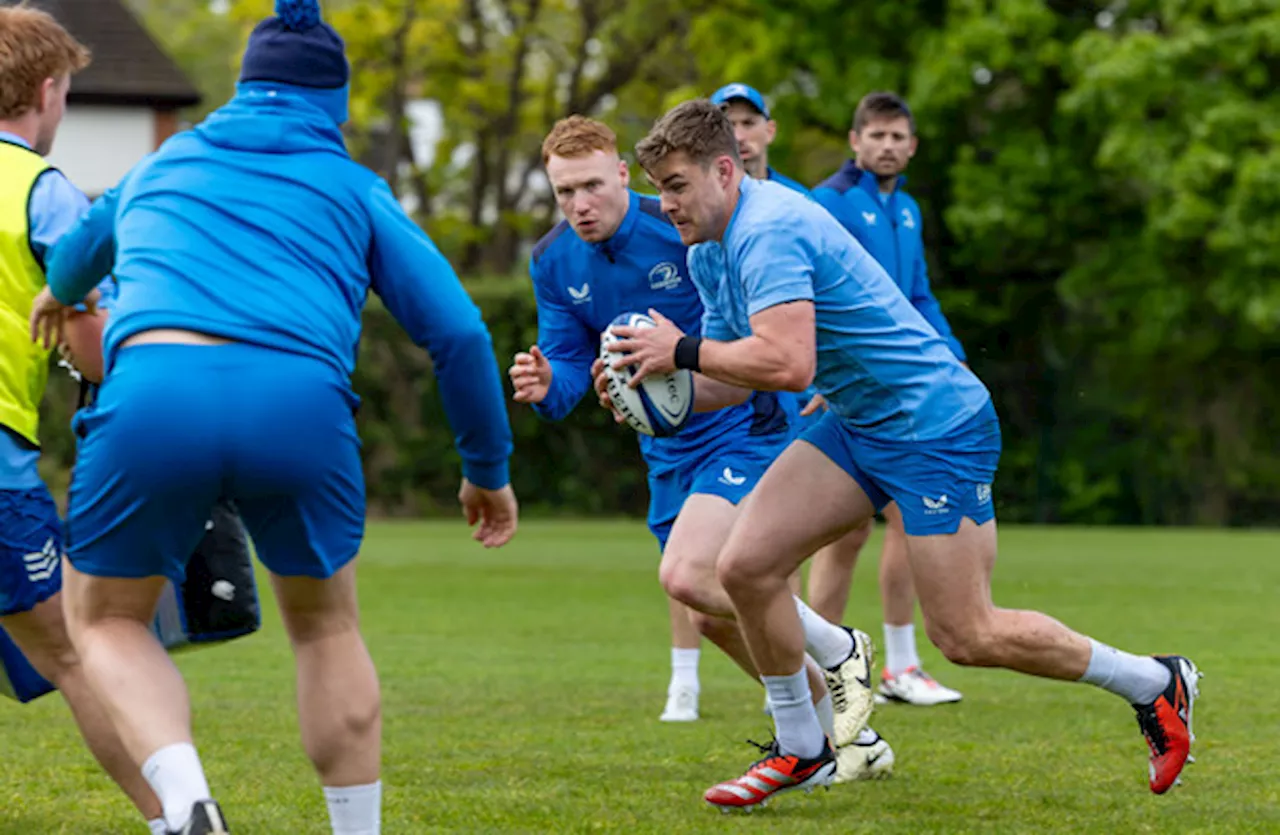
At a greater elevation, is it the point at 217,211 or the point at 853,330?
the point at 217,211

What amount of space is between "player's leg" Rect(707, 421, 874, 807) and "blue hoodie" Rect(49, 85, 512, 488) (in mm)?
1785

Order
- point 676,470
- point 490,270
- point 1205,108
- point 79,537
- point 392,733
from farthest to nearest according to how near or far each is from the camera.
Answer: point 490,270
point 1205,108
point 392,733
point 676,470
point 79,537

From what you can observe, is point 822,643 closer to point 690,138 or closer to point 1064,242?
point 690,138

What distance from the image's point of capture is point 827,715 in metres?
6.86

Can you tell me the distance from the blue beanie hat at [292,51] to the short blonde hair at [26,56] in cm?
117

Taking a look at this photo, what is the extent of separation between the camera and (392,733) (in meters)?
8.09

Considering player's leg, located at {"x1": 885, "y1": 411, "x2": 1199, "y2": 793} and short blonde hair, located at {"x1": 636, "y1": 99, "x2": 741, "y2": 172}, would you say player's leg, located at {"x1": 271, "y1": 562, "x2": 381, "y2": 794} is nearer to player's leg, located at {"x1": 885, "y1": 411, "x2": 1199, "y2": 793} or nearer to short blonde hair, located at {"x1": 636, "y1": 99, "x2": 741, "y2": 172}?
short blonde hair, located at {"x1": 636, "y1": 99, "x2": 741, "y2": 172}

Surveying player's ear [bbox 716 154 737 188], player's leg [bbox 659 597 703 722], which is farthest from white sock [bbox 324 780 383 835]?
player's leg [bbox 659 597 703 722]

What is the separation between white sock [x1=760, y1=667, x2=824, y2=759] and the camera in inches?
250

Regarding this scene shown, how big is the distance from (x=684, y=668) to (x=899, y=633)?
3.80ft

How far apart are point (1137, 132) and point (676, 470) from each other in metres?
20.2

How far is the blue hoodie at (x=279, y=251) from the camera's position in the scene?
4.11 meters

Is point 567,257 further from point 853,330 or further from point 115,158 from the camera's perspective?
point 115,158

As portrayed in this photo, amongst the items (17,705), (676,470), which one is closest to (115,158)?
(17,705)
